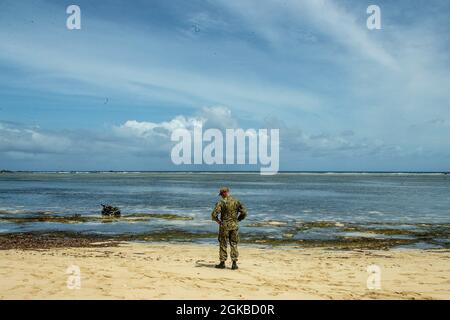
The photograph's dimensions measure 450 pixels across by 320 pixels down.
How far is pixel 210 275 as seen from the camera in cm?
1198

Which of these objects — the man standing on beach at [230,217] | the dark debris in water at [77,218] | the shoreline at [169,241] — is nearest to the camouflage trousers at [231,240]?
the man standing on beach at [230,217]

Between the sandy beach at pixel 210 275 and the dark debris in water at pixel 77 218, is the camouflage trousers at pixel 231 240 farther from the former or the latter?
the dark debris in water at pixel 77 218

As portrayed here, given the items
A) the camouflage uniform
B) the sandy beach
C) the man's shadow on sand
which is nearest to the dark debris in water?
the sandy beach

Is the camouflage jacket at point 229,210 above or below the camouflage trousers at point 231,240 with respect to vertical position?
above

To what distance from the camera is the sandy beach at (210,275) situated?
32.0ft

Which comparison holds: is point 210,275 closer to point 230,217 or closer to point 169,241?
point 230,217

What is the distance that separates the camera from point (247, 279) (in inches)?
451

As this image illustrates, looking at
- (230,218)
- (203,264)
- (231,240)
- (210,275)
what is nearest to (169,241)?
(203,264)

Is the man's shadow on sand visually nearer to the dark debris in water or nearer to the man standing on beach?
the man standing on beach

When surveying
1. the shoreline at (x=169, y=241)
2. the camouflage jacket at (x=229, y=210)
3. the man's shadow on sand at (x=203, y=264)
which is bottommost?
the shoreline at (x=169, y=241)

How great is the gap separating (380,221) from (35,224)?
23.8 m

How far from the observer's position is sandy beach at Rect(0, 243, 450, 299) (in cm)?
976
